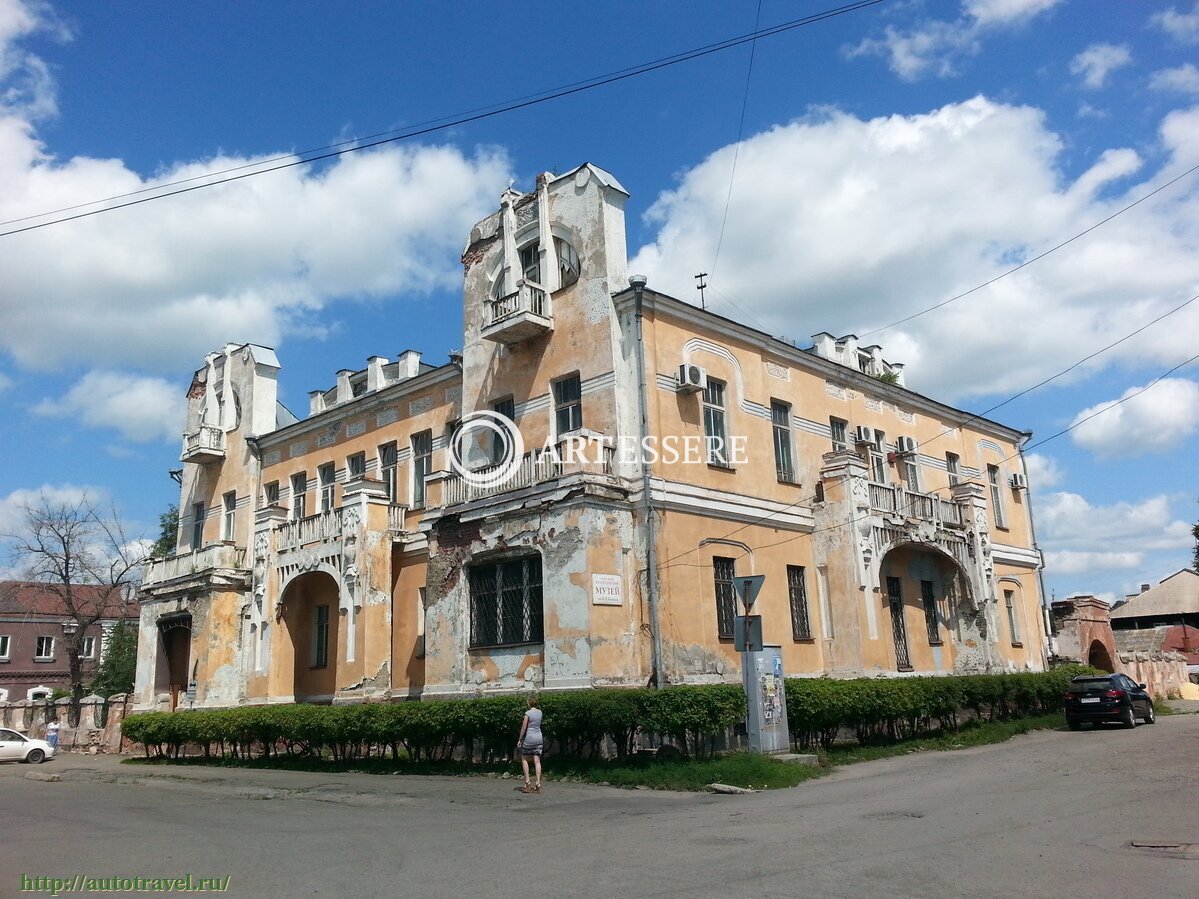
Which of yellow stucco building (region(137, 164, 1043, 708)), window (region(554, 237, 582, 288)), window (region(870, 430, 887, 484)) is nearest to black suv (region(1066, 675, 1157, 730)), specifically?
yellow stucco building (region(137, 164, 1043, 708))

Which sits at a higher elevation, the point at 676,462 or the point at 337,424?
the point at 337,424

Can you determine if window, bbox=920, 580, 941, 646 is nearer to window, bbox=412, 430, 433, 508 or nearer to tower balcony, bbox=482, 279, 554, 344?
tower balcony, bbox=482, 279, 554, 344

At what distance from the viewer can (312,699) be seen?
90.7 feet

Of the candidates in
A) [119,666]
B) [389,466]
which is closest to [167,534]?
[119,666]

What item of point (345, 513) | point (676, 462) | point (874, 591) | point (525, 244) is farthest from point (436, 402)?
point (874, 591)

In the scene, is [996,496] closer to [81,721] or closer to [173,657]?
[173,657]

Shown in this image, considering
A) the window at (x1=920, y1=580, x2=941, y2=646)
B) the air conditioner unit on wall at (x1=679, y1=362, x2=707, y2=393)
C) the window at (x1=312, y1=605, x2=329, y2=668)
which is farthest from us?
the window at (x1=312, y1=605, x2=329, y2=668)

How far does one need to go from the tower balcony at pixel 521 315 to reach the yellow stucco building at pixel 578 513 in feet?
0.23

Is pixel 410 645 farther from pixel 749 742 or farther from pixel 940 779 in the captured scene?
pixel 940 779

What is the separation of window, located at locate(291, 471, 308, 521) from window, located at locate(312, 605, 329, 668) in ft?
11.6

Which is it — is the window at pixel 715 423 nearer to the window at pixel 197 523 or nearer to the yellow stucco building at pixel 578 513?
the yellow stucco building at pixel 578 513

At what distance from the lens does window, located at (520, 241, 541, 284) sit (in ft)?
74.6

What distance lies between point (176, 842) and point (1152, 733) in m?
21.5

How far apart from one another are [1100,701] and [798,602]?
28.0ft
